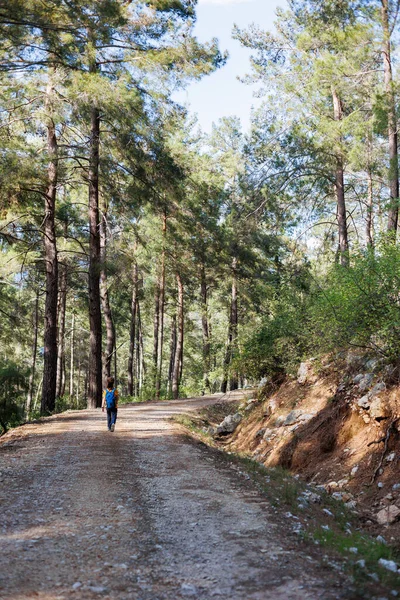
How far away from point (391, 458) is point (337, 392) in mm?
3318

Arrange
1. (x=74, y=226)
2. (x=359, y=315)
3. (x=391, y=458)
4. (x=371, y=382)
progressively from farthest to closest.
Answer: (x=74, y=226), (x=371, y=382), (x=359, y=315), (x=391, y=458)

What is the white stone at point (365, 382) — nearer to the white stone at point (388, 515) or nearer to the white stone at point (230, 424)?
the white stone at point (388, 515)

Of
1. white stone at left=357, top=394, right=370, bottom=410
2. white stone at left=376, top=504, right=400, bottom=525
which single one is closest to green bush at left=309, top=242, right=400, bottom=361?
white stone at left=357, top=394, right=370, bottom=410

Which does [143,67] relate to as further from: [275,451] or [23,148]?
[275,451]

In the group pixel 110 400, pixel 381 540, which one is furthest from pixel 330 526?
pixel 110 400

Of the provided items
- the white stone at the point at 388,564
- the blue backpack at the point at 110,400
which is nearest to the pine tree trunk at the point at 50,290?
the blue backpack at the point at 110,400

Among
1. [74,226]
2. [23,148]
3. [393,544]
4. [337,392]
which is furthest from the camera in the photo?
[74,226]

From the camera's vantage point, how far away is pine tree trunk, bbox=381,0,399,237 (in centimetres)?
1683

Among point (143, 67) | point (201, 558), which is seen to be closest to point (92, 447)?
point (201, 558)

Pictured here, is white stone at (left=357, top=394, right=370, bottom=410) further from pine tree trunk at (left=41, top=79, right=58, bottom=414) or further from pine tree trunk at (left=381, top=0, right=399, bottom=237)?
pine tree trunk at (left=41, top=79, right=58, bottom=414)

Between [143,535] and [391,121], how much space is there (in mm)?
15561

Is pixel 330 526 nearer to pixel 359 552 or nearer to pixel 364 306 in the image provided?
pixel 359 552

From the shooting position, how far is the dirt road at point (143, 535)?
14.0 feet

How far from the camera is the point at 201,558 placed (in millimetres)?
4941
